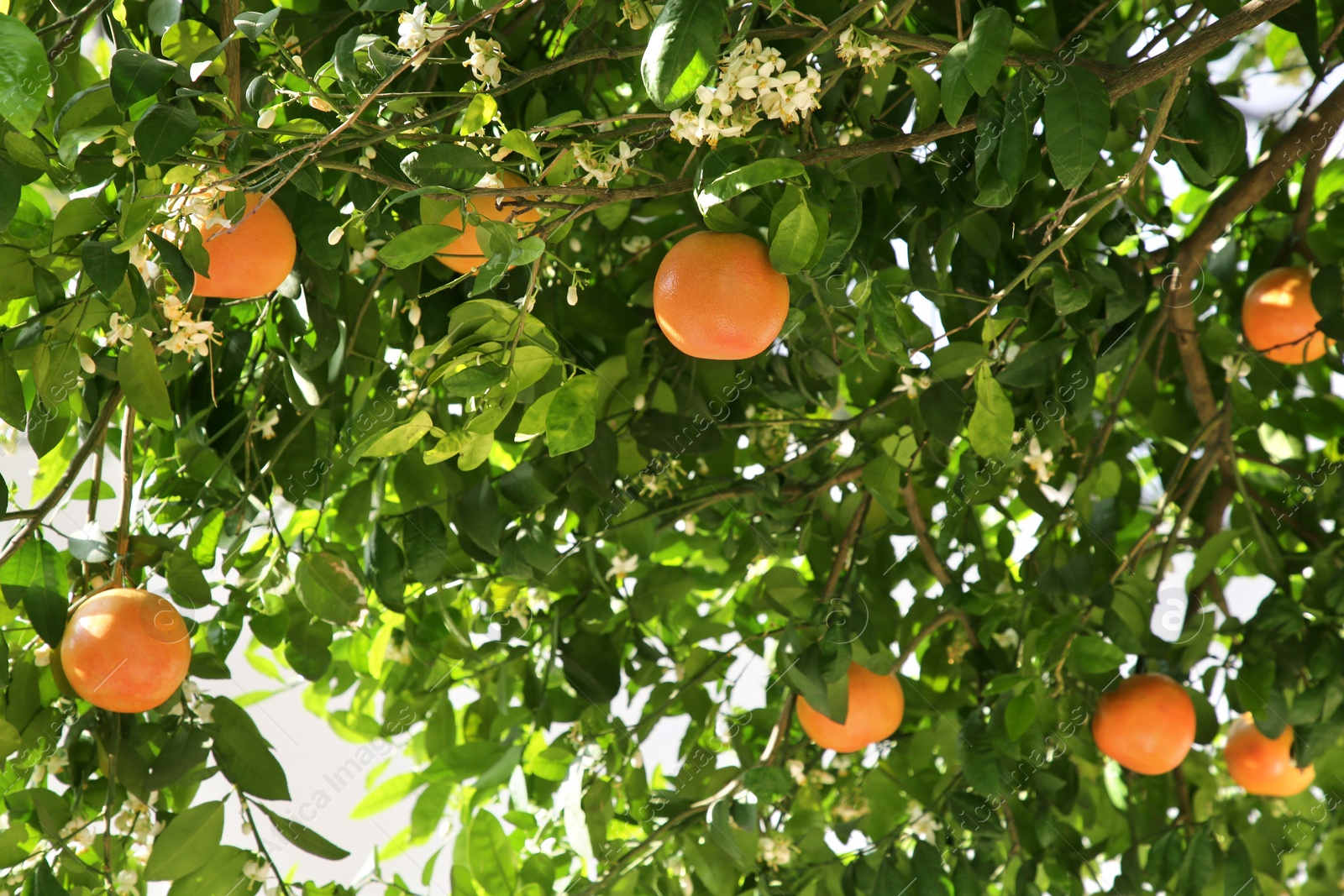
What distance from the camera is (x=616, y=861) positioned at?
90 cm

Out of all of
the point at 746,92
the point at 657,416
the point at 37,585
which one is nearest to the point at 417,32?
the point at 746,92

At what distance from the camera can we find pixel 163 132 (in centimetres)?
47

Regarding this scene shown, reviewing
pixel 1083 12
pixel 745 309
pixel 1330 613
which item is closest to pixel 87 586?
pixel 745 309

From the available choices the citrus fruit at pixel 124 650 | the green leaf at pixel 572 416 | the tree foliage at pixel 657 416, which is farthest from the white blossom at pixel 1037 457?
the citrus fruit at pixel 124 650

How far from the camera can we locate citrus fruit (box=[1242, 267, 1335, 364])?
1.00 meters

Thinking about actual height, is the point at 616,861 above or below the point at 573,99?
below

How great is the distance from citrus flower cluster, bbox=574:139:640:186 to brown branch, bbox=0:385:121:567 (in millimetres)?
387

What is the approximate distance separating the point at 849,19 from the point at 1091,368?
1.38ft

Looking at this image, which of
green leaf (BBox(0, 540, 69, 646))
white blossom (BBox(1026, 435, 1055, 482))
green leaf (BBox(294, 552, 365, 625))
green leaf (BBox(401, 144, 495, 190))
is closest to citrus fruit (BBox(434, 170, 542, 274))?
green leaf (BBox(401, 144, 495, 190))

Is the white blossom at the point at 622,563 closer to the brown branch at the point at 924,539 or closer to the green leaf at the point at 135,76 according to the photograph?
the brown branch at the point at 924,539

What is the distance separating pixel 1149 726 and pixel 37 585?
885mm

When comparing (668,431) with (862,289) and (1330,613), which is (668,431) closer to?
(862,289)

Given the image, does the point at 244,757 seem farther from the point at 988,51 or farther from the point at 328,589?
the point at 988,51

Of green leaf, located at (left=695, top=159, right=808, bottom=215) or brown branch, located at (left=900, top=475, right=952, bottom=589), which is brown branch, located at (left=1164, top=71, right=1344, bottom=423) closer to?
brown branch, located at (left=900, top=475, right=952, bottom=589)
